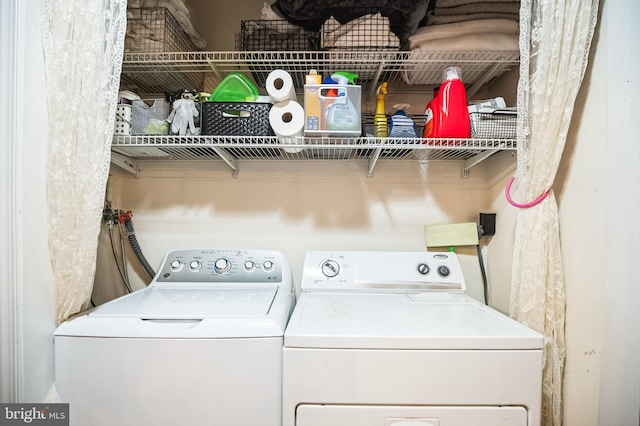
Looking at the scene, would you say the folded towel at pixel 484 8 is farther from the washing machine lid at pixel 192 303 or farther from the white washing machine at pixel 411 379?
the washing machine lid at pixel 192 303

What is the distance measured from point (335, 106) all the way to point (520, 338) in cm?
92

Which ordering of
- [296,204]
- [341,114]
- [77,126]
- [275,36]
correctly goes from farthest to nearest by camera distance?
[296,204] → [275,36] → [341,114] → [77,126]

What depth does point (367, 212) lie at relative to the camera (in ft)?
4.95

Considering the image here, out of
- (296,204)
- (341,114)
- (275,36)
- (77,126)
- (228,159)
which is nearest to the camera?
(77,126)

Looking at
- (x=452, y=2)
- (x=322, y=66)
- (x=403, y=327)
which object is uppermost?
(x=452, y=2)

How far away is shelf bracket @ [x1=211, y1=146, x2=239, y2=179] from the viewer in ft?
4.04

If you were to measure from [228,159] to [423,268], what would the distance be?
980 mm

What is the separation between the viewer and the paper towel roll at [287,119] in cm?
113

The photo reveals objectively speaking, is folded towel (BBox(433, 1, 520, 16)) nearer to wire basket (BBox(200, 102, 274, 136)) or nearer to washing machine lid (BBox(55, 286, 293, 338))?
wire basket (BBox(200, 102, 274, 136))

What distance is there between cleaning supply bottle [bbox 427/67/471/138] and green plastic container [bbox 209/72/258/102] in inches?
28.4

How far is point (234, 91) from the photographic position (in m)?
1.21

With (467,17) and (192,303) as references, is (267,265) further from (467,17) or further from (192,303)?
(467,17)

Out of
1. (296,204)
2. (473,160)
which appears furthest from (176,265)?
(473,160)

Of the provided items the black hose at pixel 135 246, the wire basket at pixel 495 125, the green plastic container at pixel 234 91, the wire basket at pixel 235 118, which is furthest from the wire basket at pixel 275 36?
the black hose at pixel 135 246
